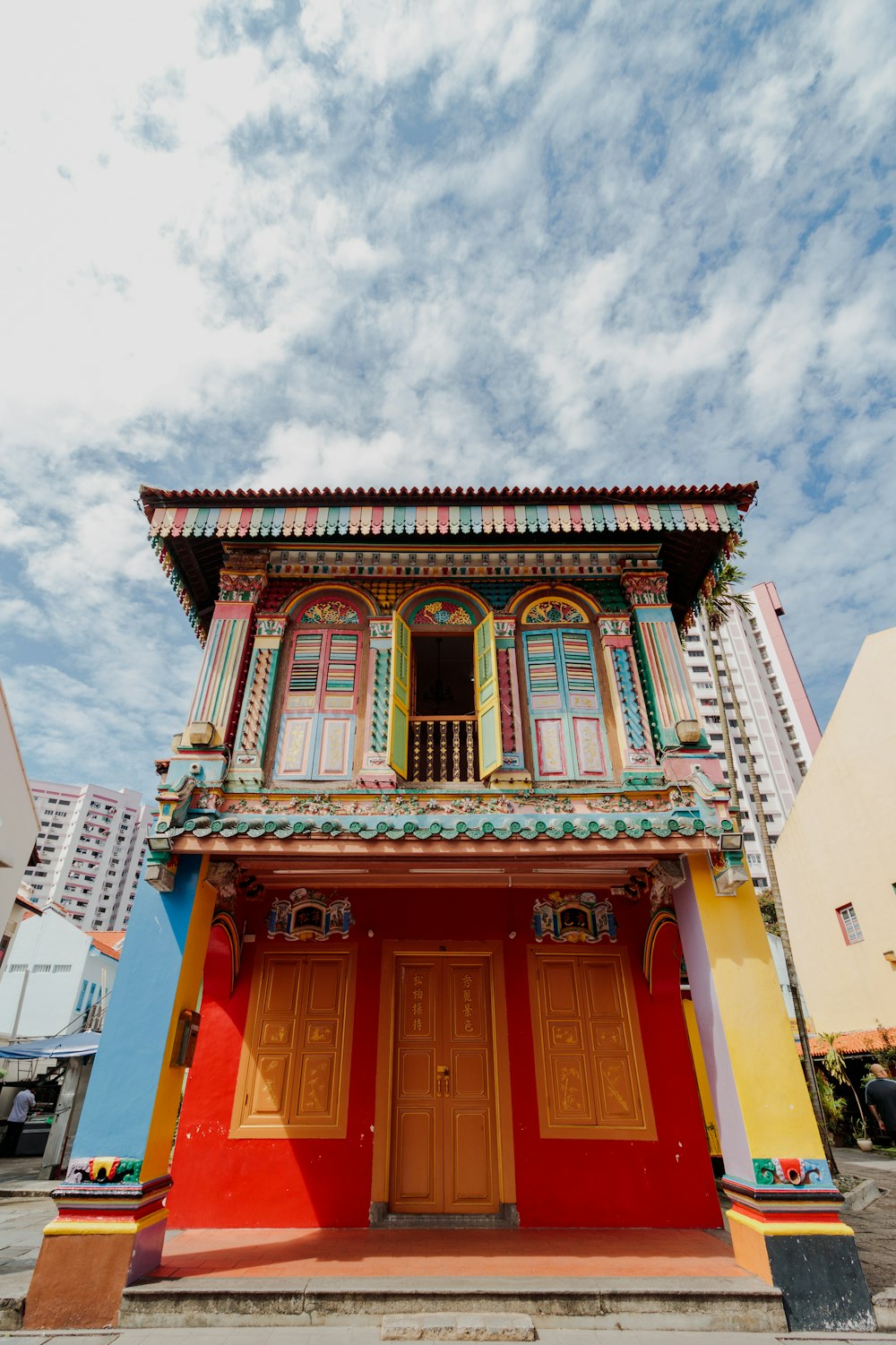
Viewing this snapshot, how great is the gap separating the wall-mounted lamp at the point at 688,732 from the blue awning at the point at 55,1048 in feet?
37.4

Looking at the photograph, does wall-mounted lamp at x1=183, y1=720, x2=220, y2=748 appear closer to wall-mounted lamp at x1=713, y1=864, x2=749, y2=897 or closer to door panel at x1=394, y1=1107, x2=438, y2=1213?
door panel at x1=394, y1=1107, x2=438, y2=1213

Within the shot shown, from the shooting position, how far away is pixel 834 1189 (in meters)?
4.68

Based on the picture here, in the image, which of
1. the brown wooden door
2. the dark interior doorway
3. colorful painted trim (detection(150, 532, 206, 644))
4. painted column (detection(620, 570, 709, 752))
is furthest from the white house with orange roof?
painted column (detection(620, 570, 709, 752))

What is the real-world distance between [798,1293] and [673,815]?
10.5ft

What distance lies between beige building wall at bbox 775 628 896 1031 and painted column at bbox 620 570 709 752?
456 inches

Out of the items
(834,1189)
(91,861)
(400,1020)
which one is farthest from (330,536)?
(91,861)

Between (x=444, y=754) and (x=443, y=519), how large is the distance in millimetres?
2607

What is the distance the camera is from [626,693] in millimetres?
6996

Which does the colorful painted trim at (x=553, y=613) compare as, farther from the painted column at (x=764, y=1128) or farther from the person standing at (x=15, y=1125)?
the person standing at (x=15, y=1125)

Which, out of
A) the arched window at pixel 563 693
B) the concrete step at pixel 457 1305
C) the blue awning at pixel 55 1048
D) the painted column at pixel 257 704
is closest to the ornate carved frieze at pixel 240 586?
the painted column at pixel 257 704

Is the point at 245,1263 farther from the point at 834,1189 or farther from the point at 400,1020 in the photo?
the point at 834,1189

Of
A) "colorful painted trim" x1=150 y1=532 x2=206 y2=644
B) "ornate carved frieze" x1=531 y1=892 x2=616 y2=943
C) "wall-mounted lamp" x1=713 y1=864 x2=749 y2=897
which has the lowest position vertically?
"wall-mounted lamp" x1=713 y1=864 x2=749 y2=897

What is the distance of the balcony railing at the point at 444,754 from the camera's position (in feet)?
21.9

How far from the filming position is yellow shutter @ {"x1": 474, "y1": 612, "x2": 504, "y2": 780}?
6.47 meters
